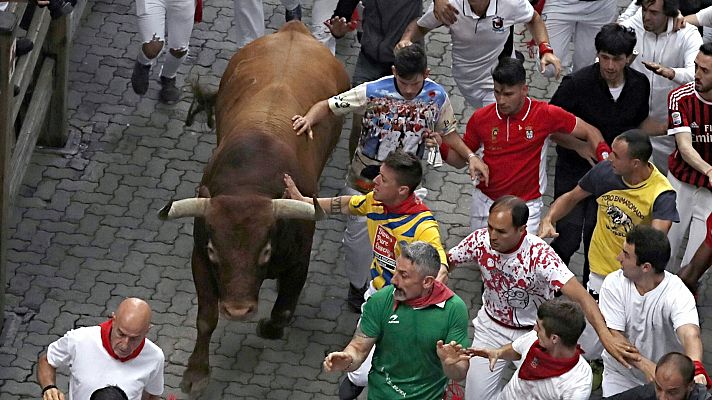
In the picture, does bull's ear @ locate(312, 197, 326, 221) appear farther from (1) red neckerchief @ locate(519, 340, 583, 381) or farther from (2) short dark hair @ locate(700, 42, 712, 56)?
(2) short dark hair @ locate(700, 42, 712, 56)

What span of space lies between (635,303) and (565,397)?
0.96 meters

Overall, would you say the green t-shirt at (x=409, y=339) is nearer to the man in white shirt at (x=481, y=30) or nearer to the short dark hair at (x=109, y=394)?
the short dark hair at (x=109, y=394)

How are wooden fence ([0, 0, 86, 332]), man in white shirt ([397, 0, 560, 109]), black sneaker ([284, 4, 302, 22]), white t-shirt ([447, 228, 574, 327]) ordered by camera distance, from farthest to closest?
black sneaker ([284, 4, 302, 22]) < man in white shirt ([397, 0, 560, 109]) < wooden fence ([0, 0, 86, 332]) < white t-shirt ([447, 228, 574, 327])

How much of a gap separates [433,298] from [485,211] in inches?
90.3

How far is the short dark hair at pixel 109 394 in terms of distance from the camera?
Answer: 749 cm

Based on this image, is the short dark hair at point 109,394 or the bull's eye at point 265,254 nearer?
the short dark hair at point 109,394

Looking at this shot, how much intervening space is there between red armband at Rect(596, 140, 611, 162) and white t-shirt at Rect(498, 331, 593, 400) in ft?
6.71

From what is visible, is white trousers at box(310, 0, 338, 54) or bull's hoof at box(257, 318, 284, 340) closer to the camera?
bull's hoof at box(257, 318, 284, 340)

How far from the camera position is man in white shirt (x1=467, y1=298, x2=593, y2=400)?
8219 millimetres

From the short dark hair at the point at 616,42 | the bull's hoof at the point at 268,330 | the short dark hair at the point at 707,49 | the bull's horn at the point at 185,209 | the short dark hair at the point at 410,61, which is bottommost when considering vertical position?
the bull's hoof at the point at 268,330

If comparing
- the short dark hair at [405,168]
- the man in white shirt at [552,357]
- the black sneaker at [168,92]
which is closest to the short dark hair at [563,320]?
the man in white shirt at [552,357]

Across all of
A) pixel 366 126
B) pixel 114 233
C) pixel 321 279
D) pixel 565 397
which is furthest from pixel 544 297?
pixel 114 233

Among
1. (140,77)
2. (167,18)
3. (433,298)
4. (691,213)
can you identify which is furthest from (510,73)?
(140,77)

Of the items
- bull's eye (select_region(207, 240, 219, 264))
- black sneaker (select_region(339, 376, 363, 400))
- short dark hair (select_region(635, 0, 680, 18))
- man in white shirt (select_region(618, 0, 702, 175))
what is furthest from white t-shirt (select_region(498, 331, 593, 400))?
short dark hair (select_region(635, 0, 680, 18))
